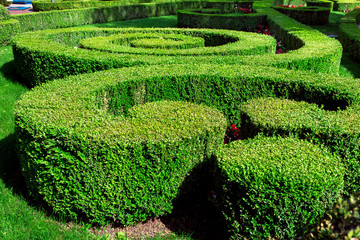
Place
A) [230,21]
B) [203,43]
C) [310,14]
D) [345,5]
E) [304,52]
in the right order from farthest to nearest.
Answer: [345,5], [310,14], [230,21], [203,43], [304,52]

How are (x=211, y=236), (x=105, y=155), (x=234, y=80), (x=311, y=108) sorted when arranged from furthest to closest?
(x=234, y=80) < (x=311, y=108) < (x=211, y=236) < (x=105, y=155)

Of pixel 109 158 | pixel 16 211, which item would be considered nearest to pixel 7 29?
pixel 16 211

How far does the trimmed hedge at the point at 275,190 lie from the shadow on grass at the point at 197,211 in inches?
19.3

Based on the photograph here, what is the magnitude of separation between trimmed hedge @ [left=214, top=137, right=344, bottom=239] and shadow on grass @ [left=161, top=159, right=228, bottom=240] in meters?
0.49

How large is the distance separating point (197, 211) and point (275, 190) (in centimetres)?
151

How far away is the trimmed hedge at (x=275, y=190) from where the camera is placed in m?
3.46

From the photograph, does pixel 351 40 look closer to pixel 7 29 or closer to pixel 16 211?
pixel 16 211

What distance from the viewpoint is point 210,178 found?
A: 186 inches

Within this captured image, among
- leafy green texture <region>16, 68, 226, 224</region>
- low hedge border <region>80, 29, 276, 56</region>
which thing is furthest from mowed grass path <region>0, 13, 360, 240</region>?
low hedge border <region>80, 29, 276, 56</region>

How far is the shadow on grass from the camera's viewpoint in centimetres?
428

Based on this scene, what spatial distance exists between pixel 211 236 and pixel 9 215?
260 cm

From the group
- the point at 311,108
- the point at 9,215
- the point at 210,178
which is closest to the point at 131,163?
the point at 210,178

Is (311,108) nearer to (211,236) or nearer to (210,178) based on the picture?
(210,178)

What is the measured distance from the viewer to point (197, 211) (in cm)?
464
